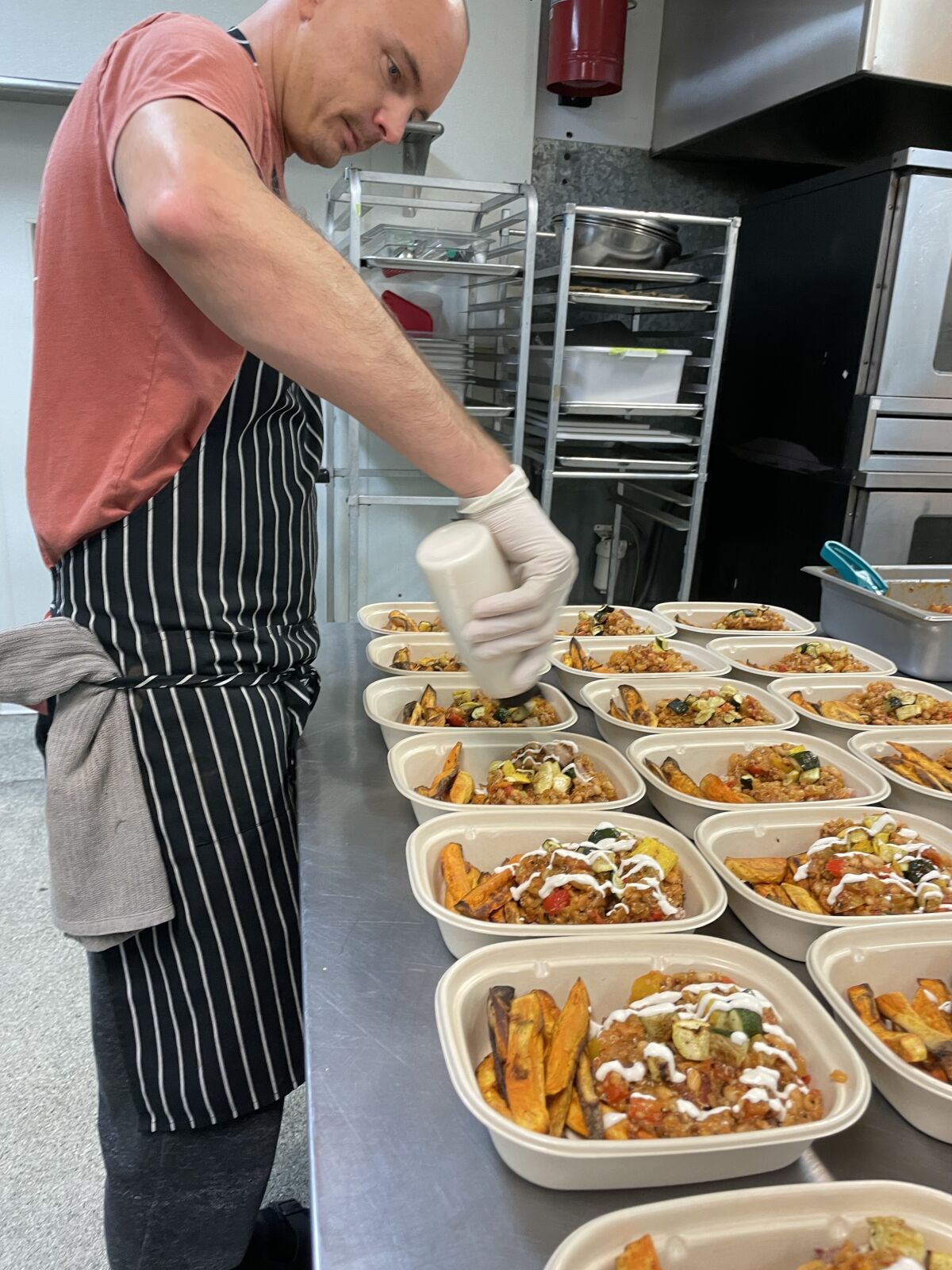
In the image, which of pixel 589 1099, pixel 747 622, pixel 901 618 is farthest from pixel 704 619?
pixel 589 1099

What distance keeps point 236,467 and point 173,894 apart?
56 centimetres

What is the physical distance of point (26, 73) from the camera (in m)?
2.70

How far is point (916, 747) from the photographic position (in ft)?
4.65

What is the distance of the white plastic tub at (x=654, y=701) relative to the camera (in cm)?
138

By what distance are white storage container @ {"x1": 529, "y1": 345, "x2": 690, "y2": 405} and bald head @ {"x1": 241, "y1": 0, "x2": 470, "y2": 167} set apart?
1680 mm

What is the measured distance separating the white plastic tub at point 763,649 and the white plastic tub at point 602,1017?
3.27 feet

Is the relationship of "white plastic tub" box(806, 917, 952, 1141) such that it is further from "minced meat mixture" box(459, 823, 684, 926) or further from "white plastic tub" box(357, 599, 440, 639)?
"white plastic tub" box(357, 599, 440, 639)

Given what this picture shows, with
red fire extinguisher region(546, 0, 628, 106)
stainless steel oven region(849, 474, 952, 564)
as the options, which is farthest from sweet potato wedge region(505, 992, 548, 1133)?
red fire extinguisher region(546, 0, 628, 106)

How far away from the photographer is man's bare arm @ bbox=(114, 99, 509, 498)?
78 centimetres

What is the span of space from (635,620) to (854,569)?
1.58 feet

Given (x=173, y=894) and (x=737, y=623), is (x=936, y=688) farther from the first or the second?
(x=173, y=894)

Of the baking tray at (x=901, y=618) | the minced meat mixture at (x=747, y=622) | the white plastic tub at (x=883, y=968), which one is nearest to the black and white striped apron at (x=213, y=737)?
the white plastic tub at (x=883, y=968)

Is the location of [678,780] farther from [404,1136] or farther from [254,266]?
[254,266]

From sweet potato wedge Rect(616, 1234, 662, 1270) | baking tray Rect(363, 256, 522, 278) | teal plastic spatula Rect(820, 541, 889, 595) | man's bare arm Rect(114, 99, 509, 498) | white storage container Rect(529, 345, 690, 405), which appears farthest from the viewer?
white storage container Rect(529, 345, 690, 405)
